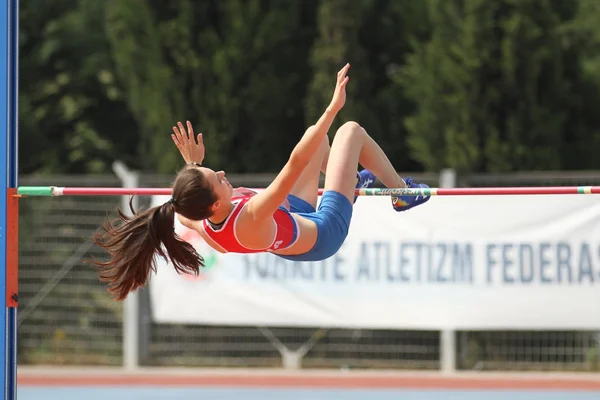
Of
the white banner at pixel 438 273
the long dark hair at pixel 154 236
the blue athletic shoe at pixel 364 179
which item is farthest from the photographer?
the white banner at pixel 438 273

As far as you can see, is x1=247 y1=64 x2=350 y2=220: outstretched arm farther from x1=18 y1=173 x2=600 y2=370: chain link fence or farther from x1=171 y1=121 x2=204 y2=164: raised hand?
x1=18 y1=173 x2=600 y2=370: chain link fence

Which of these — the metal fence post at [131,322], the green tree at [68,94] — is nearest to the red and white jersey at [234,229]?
the metal fence post at [131,322]

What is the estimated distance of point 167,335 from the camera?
10211mm

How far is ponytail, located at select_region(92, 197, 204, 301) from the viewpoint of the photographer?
16.0ft

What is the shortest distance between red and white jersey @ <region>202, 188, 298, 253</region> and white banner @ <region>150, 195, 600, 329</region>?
13.9 feet

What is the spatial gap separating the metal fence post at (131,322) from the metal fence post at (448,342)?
261 centimetres

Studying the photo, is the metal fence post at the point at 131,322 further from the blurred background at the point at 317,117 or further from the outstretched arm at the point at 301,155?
the outstretched arm at the point at 301,155

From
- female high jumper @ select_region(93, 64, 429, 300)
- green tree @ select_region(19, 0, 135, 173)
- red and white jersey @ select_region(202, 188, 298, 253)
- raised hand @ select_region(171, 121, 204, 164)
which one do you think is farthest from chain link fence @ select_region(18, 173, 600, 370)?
red and white jersey @ select_region(202, 188, 298, 253)

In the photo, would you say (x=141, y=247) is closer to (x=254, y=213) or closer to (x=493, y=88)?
(x=254, y=213)

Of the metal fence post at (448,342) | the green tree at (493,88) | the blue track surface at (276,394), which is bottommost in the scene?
the blue track surface at (276,394)

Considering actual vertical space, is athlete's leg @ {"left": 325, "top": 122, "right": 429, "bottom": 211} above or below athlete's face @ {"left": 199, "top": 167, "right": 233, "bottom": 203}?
above

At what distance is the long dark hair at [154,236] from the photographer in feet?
15.5

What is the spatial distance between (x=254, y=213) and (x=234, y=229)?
0.12 m

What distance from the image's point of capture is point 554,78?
1015cm
